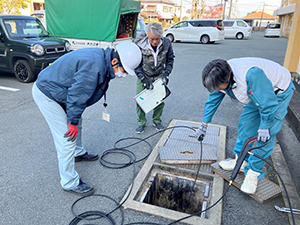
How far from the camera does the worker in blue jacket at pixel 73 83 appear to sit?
2.27 m

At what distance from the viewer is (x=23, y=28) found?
24.8 feet

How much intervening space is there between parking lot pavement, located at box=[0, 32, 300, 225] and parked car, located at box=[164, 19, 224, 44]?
13714mm

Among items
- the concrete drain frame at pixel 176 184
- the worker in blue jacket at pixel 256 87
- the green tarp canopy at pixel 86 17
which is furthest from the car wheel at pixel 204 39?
the worker in blue jacket at pixel 256 87

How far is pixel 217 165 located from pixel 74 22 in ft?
32.2

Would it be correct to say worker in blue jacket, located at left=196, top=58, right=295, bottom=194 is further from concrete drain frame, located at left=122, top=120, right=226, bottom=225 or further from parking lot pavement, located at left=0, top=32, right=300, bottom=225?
parking lot pavement, located at left=0, top=32, right=300, bottom=225

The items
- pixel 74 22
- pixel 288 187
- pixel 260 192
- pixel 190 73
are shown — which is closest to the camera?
pixel 260 192

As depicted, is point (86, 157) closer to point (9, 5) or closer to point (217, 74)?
point (217, 74)

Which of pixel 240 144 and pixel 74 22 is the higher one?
pixel 74 22

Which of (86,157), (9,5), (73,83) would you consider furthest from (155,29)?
(9,5)

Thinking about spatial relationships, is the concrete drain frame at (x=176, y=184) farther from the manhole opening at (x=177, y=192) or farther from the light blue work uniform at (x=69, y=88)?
the light blue work uniform at (x=69, y=88)

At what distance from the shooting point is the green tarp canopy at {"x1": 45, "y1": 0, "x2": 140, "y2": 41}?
10.2m

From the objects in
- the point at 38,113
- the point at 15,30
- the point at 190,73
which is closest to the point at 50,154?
the point at 38,113

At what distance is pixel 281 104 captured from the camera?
8.20 ft

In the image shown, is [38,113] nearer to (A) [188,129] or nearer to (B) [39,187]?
(B) [39,187]
